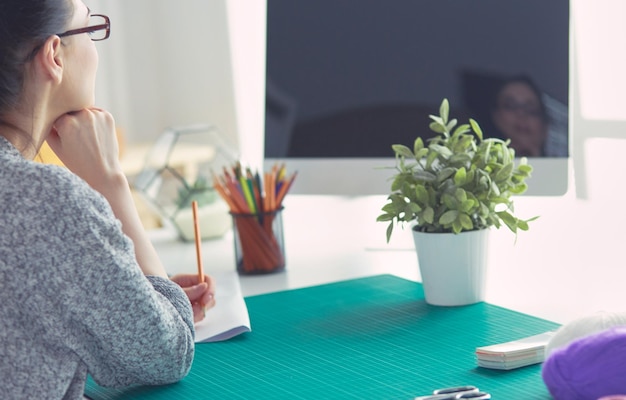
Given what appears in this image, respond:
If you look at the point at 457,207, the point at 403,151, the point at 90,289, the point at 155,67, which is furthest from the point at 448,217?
the point at 155,67

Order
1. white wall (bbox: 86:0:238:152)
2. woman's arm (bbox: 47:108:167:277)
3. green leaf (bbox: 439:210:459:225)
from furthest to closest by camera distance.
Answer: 1. white wall (bbox: 86:0:238:152)
2. green leaf (bbox: 439:210:459:225)
3. woman's arm (bbox: 47:108:167:277)

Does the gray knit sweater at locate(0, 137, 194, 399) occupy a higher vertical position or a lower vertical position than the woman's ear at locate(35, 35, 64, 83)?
lower

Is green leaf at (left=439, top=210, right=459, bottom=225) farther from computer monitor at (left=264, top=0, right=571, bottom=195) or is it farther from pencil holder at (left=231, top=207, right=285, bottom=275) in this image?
pencil holder at (left=231, top=207, right=285, bottom=275)

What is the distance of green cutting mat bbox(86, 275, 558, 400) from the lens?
93 cm

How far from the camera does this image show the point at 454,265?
4.00 feet

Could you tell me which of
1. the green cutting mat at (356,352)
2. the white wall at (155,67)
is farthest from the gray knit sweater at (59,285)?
the white wall at (155,67)

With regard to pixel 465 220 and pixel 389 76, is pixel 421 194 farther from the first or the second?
pixel 389 76

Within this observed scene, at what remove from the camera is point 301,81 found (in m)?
1.61

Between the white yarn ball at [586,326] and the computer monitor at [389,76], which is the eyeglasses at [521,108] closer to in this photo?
the computer monitor at [389,76]

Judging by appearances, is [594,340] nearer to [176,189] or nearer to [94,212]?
[94,212]

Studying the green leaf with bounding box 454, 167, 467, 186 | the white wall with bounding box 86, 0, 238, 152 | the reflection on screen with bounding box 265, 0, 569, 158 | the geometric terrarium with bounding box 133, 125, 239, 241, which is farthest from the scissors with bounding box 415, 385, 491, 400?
the white wall with bounding box 86, 0, 238, 152

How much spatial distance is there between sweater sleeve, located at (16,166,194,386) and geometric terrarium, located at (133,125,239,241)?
81cm

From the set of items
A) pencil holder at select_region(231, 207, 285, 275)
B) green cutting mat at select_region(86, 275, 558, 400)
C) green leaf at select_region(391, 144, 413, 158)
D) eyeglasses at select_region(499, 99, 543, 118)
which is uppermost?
eyeglasses at select_region(499, 99, 543, 118)

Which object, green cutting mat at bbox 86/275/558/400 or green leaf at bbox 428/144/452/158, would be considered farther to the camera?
green leaf at bbox 428/144/452/158
